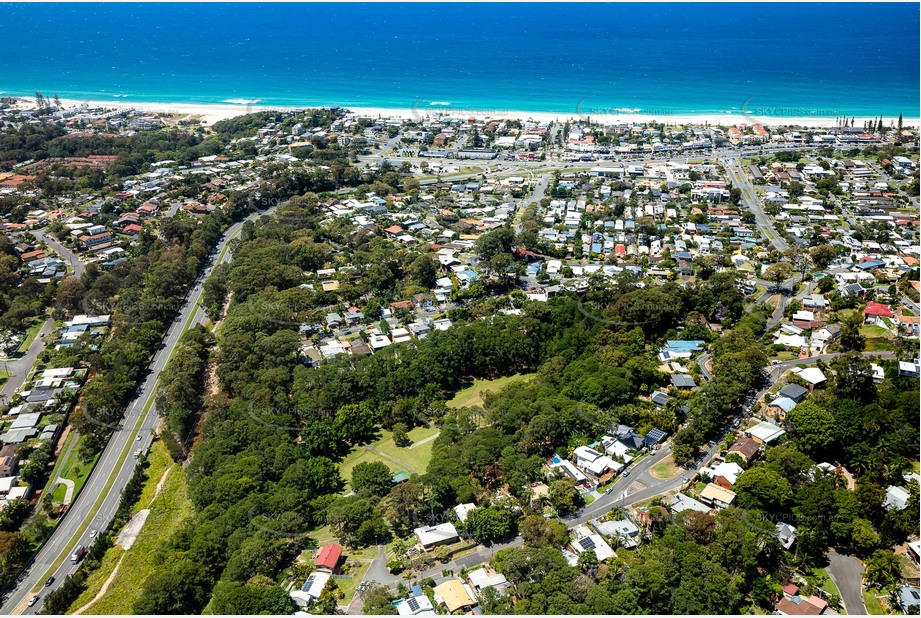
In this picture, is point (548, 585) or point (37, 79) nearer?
point (548, 585)

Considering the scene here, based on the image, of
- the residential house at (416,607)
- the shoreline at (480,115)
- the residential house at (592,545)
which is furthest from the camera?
the shoreline at (480,115)

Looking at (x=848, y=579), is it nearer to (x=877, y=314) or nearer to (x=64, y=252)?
(x=877, y=314)

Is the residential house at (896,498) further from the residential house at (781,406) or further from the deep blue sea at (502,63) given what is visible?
the deep blue sea at (502,63)

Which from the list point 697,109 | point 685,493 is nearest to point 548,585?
point 685,493

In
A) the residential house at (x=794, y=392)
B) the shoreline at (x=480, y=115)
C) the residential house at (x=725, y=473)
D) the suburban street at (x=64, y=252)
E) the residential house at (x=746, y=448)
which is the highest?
the shoreline at (x=480, y=115)

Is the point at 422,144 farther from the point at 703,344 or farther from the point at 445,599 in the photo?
the point at 445,599

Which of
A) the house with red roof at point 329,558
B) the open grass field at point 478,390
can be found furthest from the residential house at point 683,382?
the house with red roof at point 329,558

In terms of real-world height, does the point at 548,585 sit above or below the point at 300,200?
below
